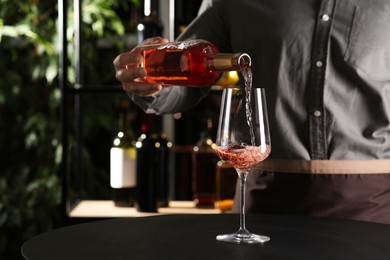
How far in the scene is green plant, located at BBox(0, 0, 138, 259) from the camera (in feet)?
10.7

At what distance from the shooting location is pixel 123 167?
2303 millimetres

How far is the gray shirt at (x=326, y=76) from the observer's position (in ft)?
5.51

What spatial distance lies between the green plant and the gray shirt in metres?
1.47

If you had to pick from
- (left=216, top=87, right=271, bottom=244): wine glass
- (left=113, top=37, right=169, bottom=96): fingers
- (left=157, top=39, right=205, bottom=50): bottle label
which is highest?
(left=157, top=39, right=205, bottom=50): bottle label

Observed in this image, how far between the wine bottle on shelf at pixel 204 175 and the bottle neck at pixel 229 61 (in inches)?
36.7

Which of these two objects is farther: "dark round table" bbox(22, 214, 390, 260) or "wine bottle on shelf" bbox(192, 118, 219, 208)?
"wine bottle on shelf" bbox(192, 118, 219, 208)

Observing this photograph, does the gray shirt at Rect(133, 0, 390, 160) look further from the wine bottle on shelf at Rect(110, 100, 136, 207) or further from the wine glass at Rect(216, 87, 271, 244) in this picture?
the wine bottle on shelf at Rect(110, 100, 136, 207)

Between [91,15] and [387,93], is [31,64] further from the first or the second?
[387,93]

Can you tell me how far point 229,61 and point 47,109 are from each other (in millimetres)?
2238

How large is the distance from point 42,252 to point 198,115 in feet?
7.33

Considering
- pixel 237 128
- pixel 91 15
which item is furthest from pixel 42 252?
pixel 91 15

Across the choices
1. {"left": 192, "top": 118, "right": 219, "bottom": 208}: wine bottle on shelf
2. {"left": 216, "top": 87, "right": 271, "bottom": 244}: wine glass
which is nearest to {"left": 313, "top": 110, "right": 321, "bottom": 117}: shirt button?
{"left": 216, "top": 87, "right": 271, "bottom": 244}: wine glass

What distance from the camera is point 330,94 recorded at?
1692mm

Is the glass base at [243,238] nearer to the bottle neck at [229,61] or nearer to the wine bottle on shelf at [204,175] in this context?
the bottle neck at [229,61]
